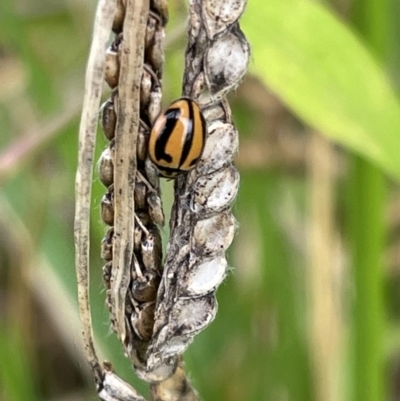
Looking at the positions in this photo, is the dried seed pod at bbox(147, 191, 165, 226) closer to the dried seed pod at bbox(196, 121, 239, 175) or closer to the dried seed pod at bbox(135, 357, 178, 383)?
the dried seed pod at bbox(196, 121, 239, 175)

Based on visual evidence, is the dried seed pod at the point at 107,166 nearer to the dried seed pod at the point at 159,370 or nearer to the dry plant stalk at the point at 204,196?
the dry plant stalk at the point at 204,196

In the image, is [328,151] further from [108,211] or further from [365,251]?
[108,211]

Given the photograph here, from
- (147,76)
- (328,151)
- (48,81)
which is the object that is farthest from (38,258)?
(147,76)

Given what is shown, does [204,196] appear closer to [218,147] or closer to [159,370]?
[218,147]

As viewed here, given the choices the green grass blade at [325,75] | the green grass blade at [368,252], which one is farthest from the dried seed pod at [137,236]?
the green grass blade at [368,252]

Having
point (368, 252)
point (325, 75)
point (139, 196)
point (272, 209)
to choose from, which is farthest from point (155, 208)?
point (272, 209)
